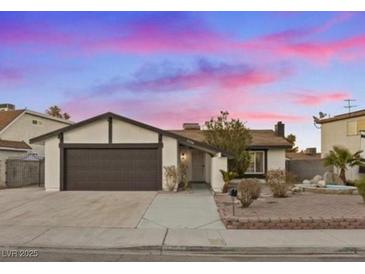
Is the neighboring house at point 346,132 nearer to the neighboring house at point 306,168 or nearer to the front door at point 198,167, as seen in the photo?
the neighboring house at point 306,168

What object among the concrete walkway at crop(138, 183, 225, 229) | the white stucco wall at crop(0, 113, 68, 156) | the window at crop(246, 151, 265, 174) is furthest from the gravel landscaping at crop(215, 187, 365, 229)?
the white stucco wall at crop(0, 113, 68, 156)

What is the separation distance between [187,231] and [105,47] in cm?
939

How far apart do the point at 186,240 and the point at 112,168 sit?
11.6 meters

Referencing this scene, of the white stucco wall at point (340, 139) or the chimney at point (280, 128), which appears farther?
the chimney at point (280, 128)

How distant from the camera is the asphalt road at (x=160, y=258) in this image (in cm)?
819

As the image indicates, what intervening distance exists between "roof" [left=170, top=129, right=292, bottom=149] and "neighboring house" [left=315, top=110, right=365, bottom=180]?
4886mm

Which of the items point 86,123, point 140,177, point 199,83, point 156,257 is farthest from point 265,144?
point 156,257

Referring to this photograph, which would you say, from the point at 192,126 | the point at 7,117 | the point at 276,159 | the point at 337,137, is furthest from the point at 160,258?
the point at 337,137

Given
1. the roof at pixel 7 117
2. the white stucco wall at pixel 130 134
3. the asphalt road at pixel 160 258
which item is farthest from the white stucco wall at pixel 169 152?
the roof at pixel 7 117

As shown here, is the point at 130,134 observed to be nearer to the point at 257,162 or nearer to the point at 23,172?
the point at 23,172

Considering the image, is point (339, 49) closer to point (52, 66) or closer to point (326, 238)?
point (326, 238)

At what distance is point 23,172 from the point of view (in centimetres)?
2505

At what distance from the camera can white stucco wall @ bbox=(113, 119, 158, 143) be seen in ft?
68.3

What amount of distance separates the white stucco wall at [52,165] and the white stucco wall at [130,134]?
2.96 m
